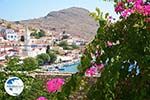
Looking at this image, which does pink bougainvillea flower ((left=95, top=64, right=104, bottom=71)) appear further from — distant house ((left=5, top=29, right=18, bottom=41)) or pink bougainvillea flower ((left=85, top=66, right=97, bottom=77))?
distant house ((left=5, top=29, right=18, bottom=41))

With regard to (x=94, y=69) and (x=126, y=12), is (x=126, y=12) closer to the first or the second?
(x=126, y=12)

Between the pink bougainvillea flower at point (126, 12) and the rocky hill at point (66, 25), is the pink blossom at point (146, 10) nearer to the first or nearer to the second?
the pink bougainvillea flower at point (126, 12)

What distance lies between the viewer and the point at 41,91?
708cm

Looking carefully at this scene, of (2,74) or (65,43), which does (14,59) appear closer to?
(2,74)

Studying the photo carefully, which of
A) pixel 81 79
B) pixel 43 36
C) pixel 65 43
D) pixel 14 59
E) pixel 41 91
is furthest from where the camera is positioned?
pixel 43 36

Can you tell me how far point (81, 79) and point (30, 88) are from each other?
4120mm

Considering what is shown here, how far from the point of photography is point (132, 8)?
10.3 feet

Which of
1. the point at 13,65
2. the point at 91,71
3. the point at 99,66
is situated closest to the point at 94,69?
the point at 91,71

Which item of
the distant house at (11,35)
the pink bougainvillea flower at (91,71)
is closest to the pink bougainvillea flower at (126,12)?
the pink bougainvillea flower at (91,71)

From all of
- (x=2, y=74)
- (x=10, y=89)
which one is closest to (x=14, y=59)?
(x=2, y=74)

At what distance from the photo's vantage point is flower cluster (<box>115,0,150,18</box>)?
3.01m

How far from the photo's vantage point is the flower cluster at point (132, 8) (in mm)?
3014

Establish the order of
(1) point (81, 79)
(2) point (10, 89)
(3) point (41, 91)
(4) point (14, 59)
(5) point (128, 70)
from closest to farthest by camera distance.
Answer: (5) point (128, 70) → (1) point (81, 79) → (2) point (10, 89) → (3) point (41, 91) → (4) point (14, 59)

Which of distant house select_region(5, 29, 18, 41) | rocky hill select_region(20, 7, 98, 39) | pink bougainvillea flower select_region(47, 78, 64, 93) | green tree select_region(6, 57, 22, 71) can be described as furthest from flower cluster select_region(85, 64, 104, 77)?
rocky hill select_region(20, 7, 98, 39)
